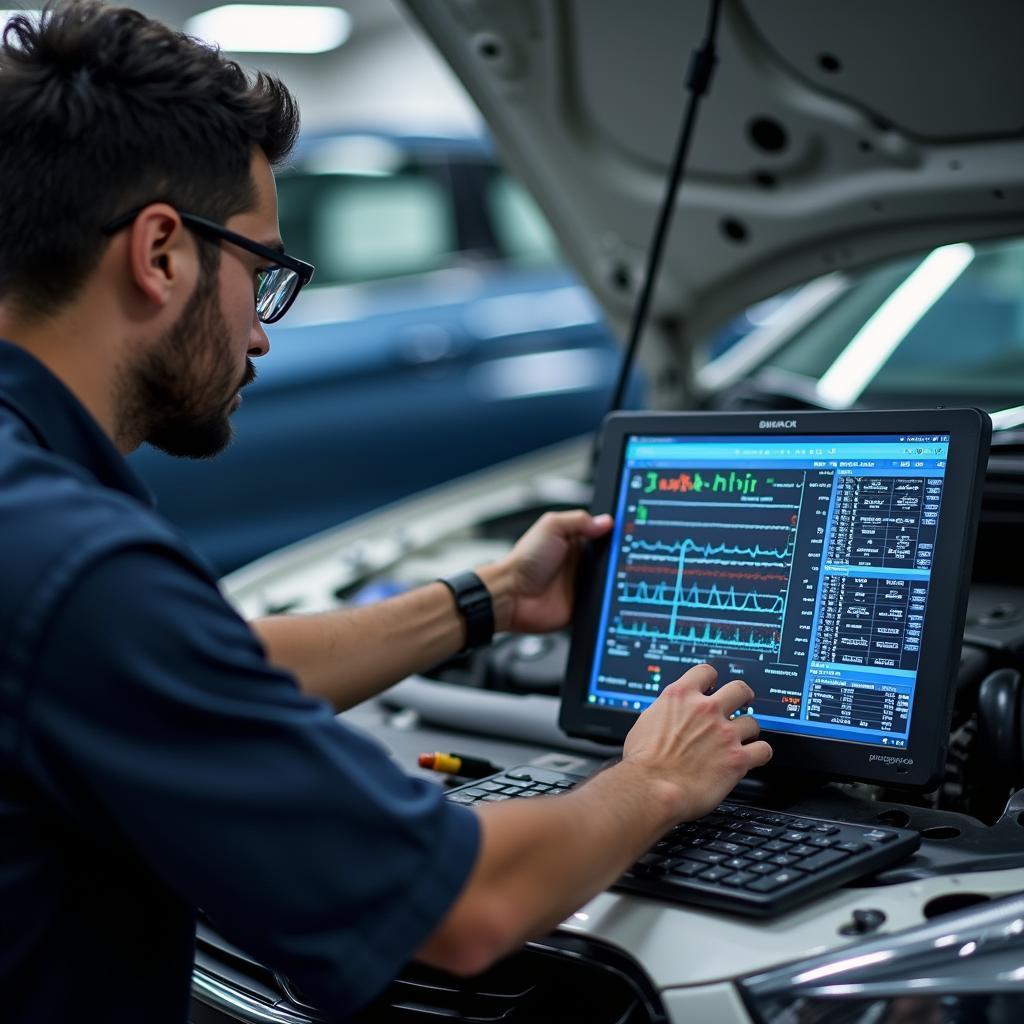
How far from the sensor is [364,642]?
4.64 ft

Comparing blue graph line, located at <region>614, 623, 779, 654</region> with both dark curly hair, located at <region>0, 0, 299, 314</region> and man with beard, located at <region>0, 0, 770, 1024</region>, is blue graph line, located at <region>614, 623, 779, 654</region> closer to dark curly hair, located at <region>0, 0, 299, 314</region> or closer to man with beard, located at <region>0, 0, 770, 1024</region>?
man with beard, located at <region>0, 0, 770, 1024</region>

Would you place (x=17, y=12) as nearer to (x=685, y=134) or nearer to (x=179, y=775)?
(x=179, y=775)

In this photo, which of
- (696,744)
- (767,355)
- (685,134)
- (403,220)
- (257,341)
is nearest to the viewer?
(696,744)

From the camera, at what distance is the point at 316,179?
12.7 ft

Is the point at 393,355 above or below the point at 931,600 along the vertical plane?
above

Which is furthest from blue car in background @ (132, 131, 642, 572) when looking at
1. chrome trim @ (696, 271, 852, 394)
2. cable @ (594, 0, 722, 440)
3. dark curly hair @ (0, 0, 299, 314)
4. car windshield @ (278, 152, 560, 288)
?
dark curly hair @ (0, 0, 299, 314)

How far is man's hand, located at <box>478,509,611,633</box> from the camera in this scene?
1.47 metres

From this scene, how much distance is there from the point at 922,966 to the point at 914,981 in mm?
15

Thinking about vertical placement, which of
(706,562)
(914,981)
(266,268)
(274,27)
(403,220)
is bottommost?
(914,981)

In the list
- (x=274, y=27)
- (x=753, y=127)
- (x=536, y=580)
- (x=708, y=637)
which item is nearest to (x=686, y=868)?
(x=708, y=637)

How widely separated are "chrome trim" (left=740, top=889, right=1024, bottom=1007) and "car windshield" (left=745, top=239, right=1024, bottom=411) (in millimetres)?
1005

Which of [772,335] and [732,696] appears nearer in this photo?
[732,696]

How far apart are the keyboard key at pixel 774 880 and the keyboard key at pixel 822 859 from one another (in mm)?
11

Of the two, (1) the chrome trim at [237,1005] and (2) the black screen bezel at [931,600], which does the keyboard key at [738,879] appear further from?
(1) the chrome trim at [237,1005]
